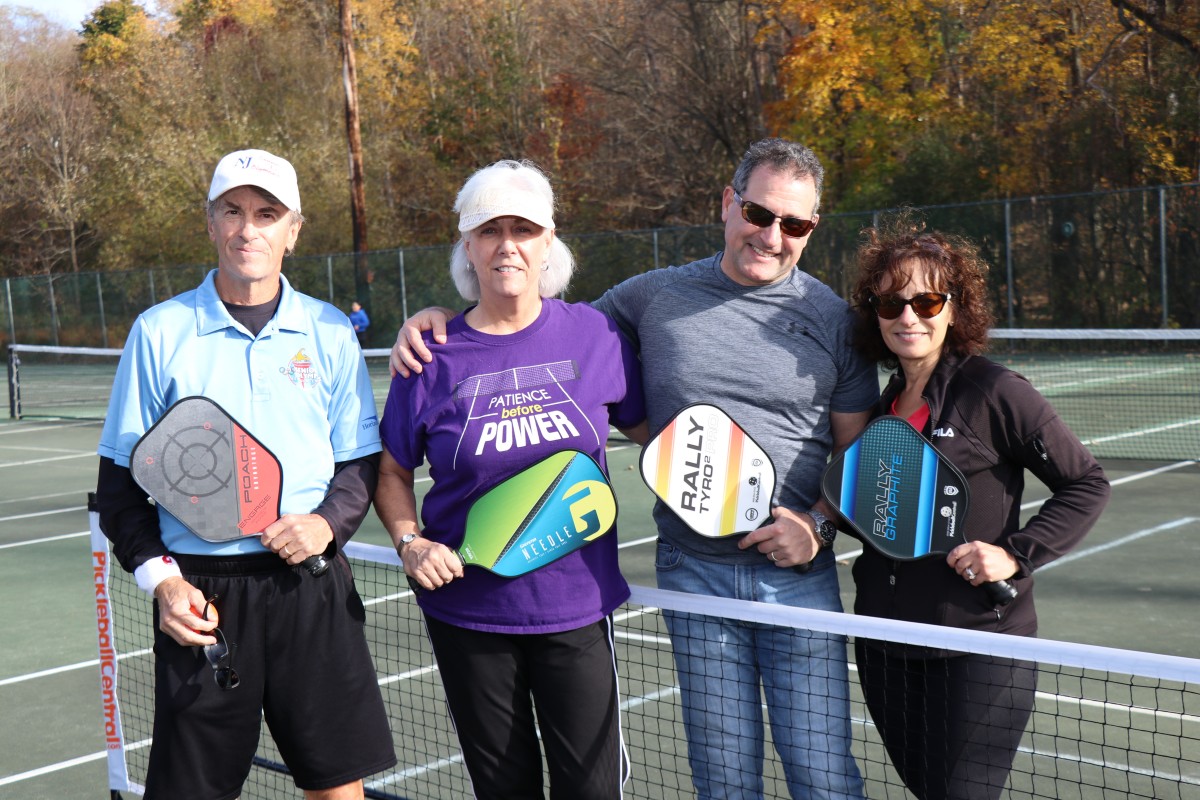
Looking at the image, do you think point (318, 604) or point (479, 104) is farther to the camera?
point (479, 104)

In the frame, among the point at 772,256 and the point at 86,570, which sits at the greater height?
the point at 772,256

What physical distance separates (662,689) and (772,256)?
3.26 metres

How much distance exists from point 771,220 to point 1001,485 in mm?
891

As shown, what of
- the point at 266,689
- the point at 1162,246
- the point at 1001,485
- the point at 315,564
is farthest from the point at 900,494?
the point at 1162,246

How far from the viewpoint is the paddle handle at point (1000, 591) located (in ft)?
10.0

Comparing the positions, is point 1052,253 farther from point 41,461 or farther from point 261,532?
point 261,532

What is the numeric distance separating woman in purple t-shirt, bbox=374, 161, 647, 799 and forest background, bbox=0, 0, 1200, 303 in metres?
24.9

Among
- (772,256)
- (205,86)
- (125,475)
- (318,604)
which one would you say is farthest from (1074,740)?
(205,86)

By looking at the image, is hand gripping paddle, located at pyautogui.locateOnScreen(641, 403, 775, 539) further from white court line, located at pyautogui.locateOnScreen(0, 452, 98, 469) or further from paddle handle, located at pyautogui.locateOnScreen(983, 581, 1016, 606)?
white court line, located at pyautogui.locateOnScreen(0, 452, 98, 469)

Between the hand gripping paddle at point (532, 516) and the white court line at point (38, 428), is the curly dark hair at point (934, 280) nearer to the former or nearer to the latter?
the hand gripping paddle at point (532, 516)

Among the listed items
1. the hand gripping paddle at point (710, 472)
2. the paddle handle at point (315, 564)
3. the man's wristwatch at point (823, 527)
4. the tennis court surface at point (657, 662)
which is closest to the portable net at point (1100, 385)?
the tennis court surface at point (657, 662)

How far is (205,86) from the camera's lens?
44.4 metres

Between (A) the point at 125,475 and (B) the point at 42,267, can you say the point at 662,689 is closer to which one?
(A) the point at 125,475

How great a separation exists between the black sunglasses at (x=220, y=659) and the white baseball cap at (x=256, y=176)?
1.03 m
